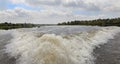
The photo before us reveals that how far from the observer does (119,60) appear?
1091cm

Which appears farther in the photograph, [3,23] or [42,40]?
[3,23]

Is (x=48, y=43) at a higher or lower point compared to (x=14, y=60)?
higher

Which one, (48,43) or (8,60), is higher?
(48,43)

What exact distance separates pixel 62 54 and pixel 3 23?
4622 cm

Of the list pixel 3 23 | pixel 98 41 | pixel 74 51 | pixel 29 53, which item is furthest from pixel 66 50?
pixel 3 23

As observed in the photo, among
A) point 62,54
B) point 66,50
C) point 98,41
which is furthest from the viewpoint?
point 98,41

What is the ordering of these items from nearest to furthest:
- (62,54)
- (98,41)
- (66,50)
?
1. (62,54)
2. (66,50)
3. (98,41)

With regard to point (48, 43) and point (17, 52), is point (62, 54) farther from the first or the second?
point (17, 52)

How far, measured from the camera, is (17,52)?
1073 centimetres

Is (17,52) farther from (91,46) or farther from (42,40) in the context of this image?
(91,46)

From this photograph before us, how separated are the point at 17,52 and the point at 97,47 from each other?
401 centimetres

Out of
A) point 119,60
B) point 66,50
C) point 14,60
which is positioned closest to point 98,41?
point 119,60

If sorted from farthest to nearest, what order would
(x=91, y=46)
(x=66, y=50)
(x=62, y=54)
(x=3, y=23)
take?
1. (x=3, y=23)
2. (x=91, y=46)
3. (x=66, y=50)
4. (x=62, y=54)

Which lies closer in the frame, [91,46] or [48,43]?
[48,43]
